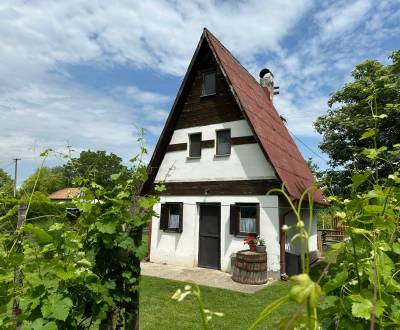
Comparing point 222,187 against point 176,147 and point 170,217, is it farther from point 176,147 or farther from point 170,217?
point 176,147

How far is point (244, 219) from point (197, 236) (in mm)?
2002

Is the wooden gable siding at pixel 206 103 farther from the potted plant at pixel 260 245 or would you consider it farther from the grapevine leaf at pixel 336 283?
the grapevine leaf at pixel 336 283

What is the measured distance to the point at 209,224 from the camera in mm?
12102

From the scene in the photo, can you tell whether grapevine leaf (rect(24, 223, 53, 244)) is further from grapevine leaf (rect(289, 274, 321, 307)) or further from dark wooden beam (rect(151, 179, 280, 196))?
dark wooden beam (rect(151, 179, 280, 196))

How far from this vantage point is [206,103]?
42.1ft

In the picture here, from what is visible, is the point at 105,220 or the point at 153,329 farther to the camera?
the point at 153,329

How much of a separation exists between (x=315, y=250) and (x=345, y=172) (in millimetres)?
5174

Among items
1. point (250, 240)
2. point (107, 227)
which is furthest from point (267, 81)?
point (107, 227)

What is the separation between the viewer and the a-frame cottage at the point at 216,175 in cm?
1094

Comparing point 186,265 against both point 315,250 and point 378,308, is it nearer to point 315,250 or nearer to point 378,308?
point 315,250

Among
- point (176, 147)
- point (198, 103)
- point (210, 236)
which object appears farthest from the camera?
point (176, 147)

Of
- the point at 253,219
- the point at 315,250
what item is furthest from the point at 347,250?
the point at 315,250

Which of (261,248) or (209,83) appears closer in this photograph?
(261,248)

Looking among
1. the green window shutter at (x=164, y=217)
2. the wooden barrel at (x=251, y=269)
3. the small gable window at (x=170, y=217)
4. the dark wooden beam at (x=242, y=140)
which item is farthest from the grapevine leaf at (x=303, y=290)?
the green window shutter at (x=164, y=217)
